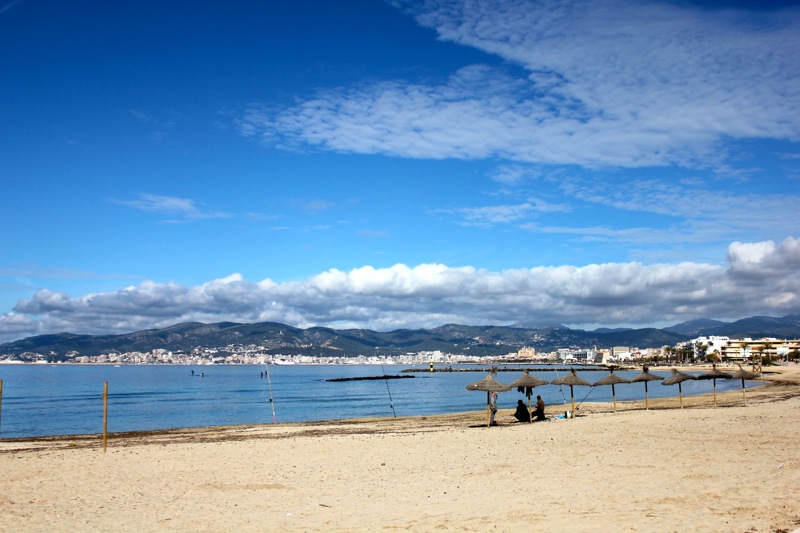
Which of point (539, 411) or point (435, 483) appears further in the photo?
point (539, 411)

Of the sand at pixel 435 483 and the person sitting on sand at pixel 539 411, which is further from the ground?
the sand at pixel 435 483

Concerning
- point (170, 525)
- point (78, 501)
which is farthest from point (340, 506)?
point (78, 501)

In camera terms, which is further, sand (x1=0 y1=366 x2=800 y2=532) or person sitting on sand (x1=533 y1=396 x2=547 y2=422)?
person sitting on sand (x1=533 y1=396 x2=547 y2=422)

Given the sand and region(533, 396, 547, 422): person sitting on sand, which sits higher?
the sand

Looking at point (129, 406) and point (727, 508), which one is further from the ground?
point (727, 508)

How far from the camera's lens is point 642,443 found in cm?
1730

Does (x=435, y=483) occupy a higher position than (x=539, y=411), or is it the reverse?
(x=435, y=483)

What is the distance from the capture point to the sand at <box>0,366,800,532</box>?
923 centimetres

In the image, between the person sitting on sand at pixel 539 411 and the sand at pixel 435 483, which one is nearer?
the sand at pixel 435 483

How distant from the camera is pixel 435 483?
12.7 metres

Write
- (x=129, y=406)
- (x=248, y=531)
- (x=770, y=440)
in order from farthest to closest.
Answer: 1. (x=129, y=406)
2. (x=770, y=440)
3. (x=248, y=531)

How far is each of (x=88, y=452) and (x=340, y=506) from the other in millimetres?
12139

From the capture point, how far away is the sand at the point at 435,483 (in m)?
9.23

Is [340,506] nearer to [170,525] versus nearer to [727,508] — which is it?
[170,525]
